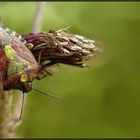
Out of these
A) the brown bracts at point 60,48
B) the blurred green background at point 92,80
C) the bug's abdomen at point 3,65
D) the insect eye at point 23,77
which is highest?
the brown bracts at point 60,48

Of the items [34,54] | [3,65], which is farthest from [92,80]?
[3,65]

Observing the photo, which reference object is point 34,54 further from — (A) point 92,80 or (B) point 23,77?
(A) point 92,80

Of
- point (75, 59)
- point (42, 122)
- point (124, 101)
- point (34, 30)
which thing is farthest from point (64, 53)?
point (124, 101)

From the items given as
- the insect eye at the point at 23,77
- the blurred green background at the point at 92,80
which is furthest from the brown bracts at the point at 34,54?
the blurred green background at the point at 92,80

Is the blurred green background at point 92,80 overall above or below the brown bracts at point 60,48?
below

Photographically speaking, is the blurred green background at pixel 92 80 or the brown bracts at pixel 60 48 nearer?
the brown bracts at pixel 60 48

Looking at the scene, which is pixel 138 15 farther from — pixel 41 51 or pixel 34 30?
pixel 41 51

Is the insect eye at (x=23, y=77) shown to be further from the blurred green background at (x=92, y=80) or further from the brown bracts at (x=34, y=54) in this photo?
the blurred green background at (x=92, y=80)
